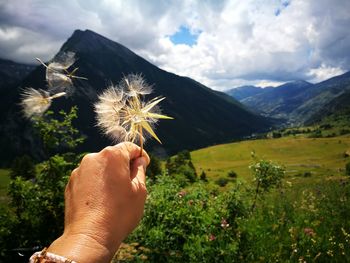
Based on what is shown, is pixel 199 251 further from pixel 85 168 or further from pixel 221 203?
pixel 85 168

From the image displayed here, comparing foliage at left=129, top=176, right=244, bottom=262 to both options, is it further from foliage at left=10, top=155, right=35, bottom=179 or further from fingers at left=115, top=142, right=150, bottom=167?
foliage at left=10, top=155, right=35, bottom=179

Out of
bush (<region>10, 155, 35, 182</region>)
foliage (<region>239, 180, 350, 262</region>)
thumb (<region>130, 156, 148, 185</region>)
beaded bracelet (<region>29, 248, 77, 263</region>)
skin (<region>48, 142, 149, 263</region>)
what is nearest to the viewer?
beaded bracelet (<region>29, 248, 77, 263</region>)

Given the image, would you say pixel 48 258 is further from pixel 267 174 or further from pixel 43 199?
pixel 267 174

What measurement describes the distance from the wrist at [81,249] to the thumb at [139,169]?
1.48 ft

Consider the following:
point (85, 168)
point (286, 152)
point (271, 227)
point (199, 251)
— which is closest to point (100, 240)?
point (85, 168)

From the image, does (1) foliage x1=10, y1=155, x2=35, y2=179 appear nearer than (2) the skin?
No

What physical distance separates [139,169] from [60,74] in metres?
1.49

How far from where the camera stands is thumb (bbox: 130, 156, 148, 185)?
80.6 inches

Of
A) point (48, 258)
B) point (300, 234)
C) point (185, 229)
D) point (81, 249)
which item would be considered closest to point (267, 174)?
point (300, 234)

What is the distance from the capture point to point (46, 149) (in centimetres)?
953

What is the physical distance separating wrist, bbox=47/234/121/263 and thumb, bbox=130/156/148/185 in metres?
0.45

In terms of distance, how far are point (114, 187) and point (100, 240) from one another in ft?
0.93

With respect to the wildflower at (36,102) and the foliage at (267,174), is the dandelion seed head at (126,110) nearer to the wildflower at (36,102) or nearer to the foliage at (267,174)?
the wildflower at (36,102)

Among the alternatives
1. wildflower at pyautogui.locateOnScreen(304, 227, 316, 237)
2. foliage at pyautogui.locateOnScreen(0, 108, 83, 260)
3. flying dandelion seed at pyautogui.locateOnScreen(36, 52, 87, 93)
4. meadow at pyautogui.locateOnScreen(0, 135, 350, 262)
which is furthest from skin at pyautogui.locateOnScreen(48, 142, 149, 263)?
foliage at pyautogui.locateOnScreen(0, 108, 83, 260)
